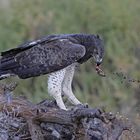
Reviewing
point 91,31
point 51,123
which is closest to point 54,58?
point 51,123

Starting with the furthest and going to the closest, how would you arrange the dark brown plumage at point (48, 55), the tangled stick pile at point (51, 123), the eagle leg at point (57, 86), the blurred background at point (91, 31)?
the blurred background at point (91, 31) → the dark brown plumage at point (48, 55) → the eagle leg at point (57, 86) → the tangled stick pile at point (51, 123)

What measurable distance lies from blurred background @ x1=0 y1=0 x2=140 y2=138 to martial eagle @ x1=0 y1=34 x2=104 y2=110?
3.72 metres

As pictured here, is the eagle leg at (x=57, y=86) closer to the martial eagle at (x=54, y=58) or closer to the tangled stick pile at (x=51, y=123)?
the martial eagle at (x=54, y=58)

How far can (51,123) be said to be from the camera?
5.89 meters

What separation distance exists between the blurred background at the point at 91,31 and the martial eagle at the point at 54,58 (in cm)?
372

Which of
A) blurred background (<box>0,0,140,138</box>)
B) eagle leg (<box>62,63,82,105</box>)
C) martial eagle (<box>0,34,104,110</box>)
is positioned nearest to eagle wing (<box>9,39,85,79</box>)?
martial eagle (<box>0,34,104,110</box>)

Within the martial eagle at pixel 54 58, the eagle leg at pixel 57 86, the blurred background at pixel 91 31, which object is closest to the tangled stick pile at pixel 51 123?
the eagle leg at pixel 57 86

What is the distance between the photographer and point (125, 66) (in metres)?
11.2

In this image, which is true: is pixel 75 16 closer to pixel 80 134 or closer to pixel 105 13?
pixel 105 13

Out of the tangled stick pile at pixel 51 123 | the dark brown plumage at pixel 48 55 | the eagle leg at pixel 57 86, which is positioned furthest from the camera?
the dark brown plumage at pixel 48 55

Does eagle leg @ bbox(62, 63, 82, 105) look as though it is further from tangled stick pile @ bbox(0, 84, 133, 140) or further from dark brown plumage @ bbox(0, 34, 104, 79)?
tangled stick pile @ bbox(0, 84, 133, 140)

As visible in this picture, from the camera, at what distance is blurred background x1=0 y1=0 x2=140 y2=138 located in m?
11.1

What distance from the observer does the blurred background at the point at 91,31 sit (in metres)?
11.1

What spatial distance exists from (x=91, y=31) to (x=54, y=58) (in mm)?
6006
